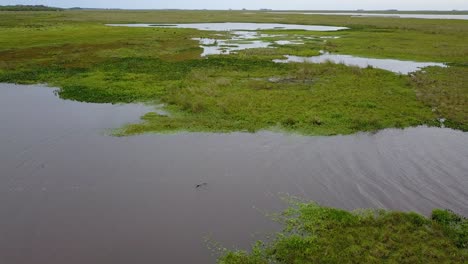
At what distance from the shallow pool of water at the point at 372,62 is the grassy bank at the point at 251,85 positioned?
2.21 meters

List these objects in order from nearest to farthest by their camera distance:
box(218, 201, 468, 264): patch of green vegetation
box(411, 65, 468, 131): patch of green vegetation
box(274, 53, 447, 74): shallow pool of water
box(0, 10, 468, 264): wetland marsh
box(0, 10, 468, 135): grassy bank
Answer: box(218, 201, 468, 264): patch of green vegetation, box(0, 10, 468, 264): wetland marsh, box(0, 10, 468, 135): grassy bank, box(411, 65, 468, 131): patch of green vegetation, box(274, 53, 447, 74): shallow pool of water

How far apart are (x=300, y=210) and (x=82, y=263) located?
6590 millimetres

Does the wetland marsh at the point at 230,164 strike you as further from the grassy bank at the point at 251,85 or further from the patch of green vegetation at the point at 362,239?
the grassy bank at the point at 251,85

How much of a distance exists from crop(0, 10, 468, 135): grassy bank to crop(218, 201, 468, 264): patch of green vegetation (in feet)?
27.2

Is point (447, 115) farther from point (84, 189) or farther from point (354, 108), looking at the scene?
point (84, 189)

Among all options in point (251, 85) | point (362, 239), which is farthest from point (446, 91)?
point (362, 239)

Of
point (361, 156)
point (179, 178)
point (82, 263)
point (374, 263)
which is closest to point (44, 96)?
point (179, 178)

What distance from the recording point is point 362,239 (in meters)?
10.5

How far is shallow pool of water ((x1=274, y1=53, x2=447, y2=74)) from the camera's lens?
36.6 meters

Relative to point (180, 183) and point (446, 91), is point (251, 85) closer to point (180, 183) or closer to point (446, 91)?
point (446, 91)

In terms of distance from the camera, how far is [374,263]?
31.1ft

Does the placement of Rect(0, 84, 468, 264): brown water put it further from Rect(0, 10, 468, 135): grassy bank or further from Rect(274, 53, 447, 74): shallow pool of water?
Rect(274, 53, 447, 74): shallow pool of water

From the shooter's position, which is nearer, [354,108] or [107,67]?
[354,108]

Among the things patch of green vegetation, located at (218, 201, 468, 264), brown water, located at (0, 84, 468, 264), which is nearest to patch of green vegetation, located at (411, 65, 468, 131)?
brown water, located at (0, 84, 468, 264)
